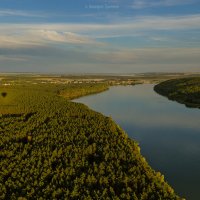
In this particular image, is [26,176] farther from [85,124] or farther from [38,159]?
[85,124]

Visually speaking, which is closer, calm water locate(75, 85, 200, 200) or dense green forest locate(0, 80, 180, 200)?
dense green forest locate(0, 80, 180, 200)

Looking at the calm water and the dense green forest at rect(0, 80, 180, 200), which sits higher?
the dense green forest at rect(0, 80, 180, 200)

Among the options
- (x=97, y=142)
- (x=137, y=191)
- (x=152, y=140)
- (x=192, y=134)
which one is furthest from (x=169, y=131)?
(x=137, y=191)

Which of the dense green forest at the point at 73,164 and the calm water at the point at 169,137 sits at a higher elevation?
the dense green forest at the point at 73,164

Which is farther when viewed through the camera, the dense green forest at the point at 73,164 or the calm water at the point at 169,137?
the calm water at the point at 169,137
